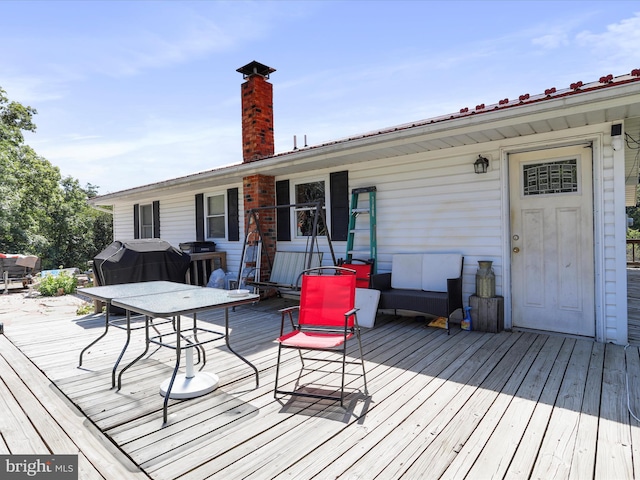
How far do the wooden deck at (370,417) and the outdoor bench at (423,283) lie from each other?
2.18 ft

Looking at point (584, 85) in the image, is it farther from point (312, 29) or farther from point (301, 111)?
point (301, 111)

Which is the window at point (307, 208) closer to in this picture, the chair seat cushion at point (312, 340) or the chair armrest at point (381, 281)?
the chair armrest at point (381, 281)

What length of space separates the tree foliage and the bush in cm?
820

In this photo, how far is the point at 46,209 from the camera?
690 inches

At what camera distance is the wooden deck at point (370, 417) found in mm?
1912

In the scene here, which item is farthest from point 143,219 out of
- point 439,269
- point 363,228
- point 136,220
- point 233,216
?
point 439,269

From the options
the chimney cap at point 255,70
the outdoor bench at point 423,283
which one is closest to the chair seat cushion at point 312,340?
the outdoor bench at point 423,283

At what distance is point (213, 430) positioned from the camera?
7.50 feet

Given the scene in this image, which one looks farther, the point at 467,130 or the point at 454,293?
the point at 454,293

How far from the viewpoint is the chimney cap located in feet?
23.6

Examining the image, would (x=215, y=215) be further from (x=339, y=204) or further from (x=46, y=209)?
(x=46, y=209)

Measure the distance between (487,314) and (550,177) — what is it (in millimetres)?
1817

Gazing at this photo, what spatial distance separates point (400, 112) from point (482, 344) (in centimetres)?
705

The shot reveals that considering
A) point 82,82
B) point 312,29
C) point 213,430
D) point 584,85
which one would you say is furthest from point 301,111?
point 213,430
